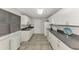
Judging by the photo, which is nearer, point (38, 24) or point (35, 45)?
point (35, 45)

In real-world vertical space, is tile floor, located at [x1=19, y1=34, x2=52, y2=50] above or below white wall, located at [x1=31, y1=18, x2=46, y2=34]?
below

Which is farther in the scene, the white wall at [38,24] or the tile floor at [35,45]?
the white wall at [38,24]

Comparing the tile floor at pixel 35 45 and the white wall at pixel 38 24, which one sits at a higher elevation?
the white wall at pixel 38 24

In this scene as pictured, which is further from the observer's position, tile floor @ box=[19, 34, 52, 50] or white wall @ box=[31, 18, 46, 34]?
white wall @ box=[31, 18, 46, 34]

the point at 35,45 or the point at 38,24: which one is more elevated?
the point at 38,24
